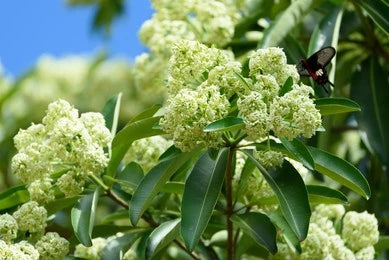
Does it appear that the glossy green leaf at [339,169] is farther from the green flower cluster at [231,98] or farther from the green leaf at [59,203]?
the green leaf at [59,203]

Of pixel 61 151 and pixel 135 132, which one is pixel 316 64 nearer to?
pixel 135 132

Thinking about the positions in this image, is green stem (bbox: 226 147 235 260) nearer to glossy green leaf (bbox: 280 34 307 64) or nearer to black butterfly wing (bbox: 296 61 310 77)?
black butterfly wing (bbox: 296 61 310 77)

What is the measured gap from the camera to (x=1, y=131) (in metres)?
6.26

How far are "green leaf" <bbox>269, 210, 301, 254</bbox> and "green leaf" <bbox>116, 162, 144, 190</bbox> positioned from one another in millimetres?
391

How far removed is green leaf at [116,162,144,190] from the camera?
2719 millimetres

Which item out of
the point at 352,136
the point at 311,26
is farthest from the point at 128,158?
the point at 352,136

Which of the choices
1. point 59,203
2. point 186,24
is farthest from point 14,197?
point 186,24

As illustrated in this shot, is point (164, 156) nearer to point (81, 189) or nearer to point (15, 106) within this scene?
point (81, 189)

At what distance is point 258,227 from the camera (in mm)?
2557

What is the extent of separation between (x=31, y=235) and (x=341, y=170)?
851mm

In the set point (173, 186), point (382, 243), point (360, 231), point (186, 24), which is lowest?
point (382, 243)

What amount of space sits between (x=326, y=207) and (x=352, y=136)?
2.13 meters

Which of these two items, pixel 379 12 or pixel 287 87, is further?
pixel 379 12

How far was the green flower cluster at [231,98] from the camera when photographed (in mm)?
2260
